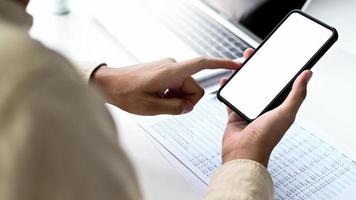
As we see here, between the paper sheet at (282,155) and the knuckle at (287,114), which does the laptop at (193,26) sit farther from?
the knuckle at (287,114)

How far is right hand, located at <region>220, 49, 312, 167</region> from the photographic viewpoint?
50 centimetres

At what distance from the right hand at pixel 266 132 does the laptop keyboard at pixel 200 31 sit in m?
0.31

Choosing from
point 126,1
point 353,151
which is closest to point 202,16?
point 126,1

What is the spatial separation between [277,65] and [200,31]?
0.31 metres

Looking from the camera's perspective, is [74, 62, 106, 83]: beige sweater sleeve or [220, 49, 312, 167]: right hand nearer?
[220, 49, 312, 167]: right hand

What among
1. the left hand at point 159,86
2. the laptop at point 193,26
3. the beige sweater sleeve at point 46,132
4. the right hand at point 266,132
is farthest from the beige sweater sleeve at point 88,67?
the beige sweater sleeve at point 46,132

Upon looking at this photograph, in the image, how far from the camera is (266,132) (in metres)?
0.50

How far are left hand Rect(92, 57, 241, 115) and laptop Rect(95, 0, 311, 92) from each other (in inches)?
4.2

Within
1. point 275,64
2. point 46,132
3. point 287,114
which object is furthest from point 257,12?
point 46,132

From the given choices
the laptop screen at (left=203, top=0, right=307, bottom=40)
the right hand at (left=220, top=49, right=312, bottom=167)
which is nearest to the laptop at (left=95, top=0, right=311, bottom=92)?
the laptop screen at (left=203, top=0, right=307, bottom=40)

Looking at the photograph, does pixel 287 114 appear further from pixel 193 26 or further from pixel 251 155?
pixel 193 26

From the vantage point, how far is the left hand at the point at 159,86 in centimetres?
62

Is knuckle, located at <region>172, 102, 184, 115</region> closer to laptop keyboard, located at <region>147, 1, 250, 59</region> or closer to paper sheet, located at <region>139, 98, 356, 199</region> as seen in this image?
paper sheet, located at <region>139, 98, 356, 199</region>

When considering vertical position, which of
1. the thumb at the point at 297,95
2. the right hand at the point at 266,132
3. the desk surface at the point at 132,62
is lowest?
the desk surface at the point at 132,62
